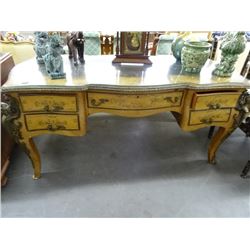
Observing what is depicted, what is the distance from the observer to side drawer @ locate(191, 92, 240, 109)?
1142 millimetres

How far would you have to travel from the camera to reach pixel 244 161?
1640 mm

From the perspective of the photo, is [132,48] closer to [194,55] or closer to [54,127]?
[194,55]

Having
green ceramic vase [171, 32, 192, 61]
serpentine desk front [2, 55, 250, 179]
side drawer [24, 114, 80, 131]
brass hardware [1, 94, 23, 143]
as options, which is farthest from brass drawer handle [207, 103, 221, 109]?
brass hardware [1, 94, 23, 143]

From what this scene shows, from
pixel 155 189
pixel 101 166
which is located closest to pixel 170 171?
pixel 155 189

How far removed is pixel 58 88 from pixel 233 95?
3.24 ft

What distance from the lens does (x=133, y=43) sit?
4.22 feet

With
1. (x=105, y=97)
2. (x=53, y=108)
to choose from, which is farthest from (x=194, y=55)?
(x=53, y=108)

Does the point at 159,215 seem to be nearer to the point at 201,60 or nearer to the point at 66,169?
the point at 66,169

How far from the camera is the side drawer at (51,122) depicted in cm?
111

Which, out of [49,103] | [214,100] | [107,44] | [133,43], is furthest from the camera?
[107,44]

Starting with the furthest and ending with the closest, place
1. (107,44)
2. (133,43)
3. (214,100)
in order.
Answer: (107,44)
(133,43)
(214,100)

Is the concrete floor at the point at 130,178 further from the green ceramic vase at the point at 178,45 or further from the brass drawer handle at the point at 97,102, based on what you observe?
the green ceramic vase at the point at 178,45

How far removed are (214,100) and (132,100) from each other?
1.60 feet
